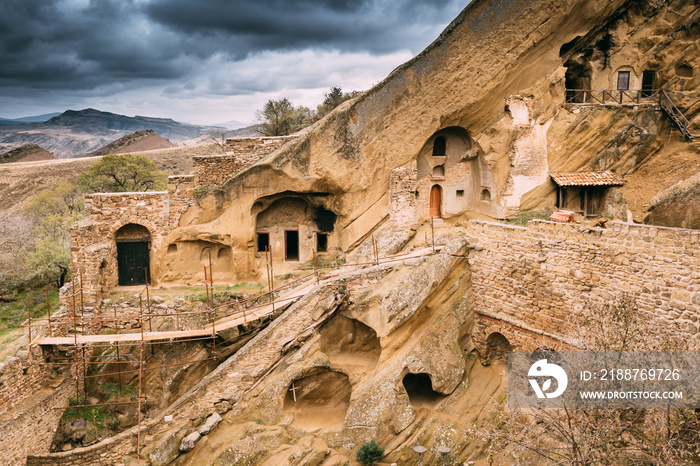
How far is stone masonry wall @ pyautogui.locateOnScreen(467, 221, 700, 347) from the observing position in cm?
1016

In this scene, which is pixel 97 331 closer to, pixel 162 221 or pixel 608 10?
pixel 162 221

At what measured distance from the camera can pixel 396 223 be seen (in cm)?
1733

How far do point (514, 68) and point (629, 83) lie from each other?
5274 mm

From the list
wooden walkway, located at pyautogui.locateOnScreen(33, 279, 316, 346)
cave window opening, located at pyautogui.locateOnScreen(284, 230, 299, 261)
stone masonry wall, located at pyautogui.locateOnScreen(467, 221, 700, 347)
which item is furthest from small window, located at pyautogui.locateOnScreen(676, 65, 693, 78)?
cave window opening, located at pyautogui.locateOnScreen(284, 230, 299, 261)

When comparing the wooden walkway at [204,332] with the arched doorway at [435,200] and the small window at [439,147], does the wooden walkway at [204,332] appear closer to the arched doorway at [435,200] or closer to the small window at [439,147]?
the arched doorway at [435,200]

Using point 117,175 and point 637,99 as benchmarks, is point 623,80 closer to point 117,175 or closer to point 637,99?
point 637,99

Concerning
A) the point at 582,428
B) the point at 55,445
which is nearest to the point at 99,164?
the point at 55,445

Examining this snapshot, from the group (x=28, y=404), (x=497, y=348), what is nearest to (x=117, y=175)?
(x=28, y=404)

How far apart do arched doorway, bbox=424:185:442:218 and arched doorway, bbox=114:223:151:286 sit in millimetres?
11165

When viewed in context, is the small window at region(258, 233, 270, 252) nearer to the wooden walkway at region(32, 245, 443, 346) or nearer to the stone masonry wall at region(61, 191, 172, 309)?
the stone masonry wall at region(61, 191, 172, 309)

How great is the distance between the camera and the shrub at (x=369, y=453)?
11.9m

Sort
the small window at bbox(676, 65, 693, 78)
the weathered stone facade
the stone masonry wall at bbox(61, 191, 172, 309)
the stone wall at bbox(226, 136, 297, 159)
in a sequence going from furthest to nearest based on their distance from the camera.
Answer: the stone wall at bbox(226, 136, 297, 159) → the small window at bbox(676, 65, 693, 78) → the stone masonry wall at bbox(61, 191, 172, 309) → the weathered stone facade

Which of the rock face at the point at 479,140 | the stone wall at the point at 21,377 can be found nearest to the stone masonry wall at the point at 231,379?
the stone wall at the point at 21,377

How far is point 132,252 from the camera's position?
1772 centimetres
